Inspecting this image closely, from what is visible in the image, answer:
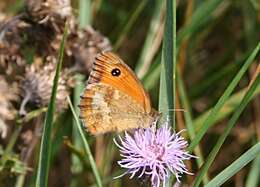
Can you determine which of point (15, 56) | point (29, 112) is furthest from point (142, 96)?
point (15, 56)

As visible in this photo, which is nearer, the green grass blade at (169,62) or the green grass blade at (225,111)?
the green grass blade at (169,62)

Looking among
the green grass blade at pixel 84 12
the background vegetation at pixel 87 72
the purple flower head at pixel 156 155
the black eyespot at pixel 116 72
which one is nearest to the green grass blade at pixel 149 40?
the background vegetation at pixel 87 72

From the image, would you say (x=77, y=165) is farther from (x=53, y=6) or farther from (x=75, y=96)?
(x=53, y=6)

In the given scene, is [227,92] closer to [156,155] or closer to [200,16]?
[156,155]

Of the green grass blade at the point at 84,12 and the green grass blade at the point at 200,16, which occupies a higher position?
the green grass blade at the point at 84,12

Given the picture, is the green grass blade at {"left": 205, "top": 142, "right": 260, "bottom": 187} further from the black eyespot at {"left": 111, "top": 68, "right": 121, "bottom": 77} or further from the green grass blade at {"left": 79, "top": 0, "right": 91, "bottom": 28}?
the green grass blade at {"left": 79, "top": 0, "right": 91, "bottom": 28}

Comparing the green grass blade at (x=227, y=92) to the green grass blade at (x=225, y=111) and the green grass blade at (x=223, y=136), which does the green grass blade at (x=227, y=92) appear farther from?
the green grass blade at (x=225, y=111)

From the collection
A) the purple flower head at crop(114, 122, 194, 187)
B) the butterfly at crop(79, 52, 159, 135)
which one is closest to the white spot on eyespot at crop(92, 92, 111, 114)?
the butterfly at crop(79, 52, 159, 135)
